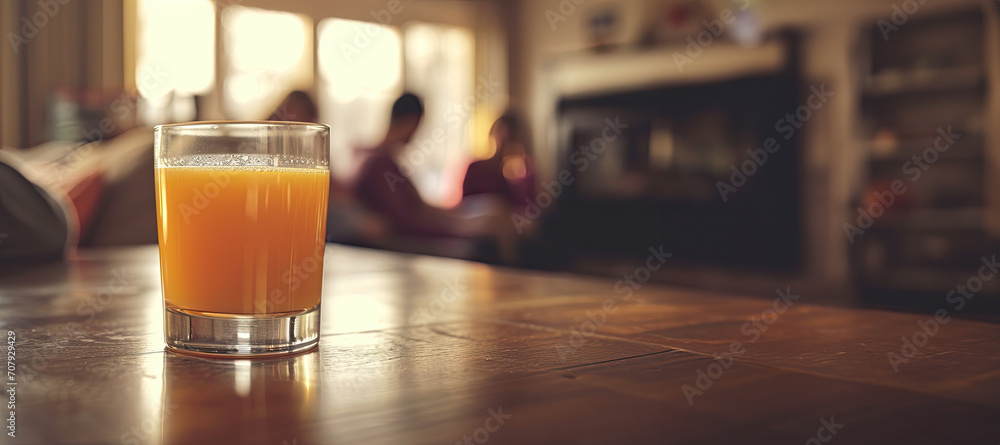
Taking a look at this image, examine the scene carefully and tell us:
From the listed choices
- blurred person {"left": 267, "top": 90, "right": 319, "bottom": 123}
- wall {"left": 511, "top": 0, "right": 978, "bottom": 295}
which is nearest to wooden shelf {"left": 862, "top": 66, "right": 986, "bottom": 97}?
wall {"left": 511, "top": 0, "right": 978, "bottom": 295}

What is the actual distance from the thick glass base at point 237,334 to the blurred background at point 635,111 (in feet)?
7.54

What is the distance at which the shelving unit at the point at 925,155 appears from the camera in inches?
179

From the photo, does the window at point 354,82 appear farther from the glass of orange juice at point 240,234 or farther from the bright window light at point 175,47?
the glass of orange juice at point 240,234

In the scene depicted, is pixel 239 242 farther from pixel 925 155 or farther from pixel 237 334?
pixel 925 155

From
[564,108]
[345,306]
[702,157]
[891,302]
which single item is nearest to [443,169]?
[564,108]

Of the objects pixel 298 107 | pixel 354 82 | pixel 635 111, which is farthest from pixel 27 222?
pixel 354 82

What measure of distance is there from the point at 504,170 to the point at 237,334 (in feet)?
18.4

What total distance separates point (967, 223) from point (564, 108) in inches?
123

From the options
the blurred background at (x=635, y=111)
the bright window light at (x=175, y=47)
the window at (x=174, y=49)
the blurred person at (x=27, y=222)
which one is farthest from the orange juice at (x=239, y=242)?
the bright window light at (x=175, y=47)

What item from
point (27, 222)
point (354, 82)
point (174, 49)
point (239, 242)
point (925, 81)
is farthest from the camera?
point (354, 82)

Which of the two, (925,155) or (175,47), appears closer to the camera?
(925,155)

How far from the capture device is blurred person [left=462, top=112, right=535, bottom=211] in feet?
16.5

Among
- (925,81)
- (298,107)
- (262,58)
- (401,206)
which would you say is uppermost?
(262,58)

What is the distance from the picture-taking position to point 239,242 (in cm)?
51
